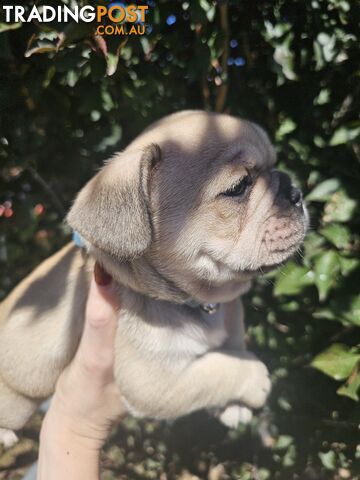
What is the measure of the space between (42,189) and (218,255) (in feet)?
4.97

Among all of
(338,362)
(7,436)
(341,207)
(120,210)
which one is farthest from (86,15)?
(7,436)

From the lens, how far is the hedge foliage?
263 centimetres

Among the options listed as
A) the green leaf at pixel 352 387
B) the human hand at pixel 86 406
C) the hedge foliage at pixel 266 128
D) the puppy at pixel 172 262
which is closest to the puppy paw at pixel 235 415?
the puppy at pixel 172 262

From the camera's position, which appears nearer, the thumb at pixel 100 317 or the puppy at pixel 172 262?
the puppy at pixel 172 262

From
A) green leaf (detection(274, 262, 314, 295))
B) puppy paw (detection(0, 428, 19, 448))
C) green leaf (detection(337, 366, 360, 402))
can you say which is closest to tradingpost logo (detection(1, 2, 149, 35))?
green leaf (detection(274, 262, 314, 295))

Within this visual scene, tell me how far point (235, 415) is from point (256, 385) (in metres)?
0.43

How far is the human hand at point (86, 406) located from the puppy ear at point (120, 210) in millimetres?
606

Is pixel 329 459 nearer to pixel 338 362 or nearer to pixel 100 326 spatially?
pixel 338 362

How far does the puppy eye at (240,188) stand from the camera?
275 cm

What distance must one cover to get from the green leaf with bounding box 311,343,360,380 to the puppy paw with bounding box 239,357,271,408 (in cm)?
83

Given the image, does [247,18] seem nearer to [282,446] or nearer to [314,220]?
[314,220]

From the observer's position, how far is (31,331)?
10.9 feet

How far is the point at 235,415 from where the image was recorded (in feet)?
11.5

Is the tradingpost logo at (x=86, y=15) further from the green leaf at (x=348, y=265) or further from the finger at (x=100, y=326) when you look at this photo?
the green leaf at (x=348, y=265)
